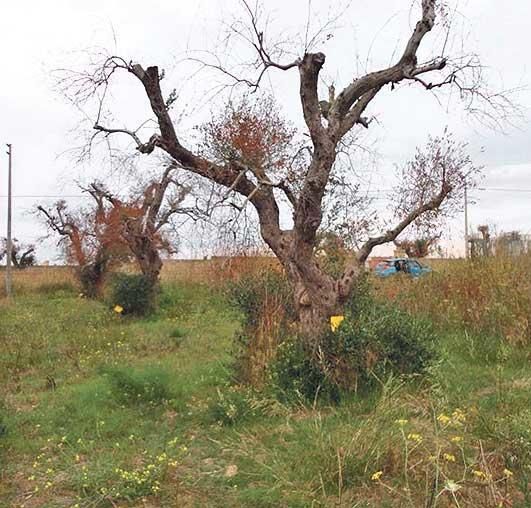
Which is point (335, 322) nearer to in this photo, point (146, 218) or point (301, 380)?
point (301, 380)

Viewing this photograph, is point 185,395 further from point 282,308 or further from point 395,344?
point 395,344

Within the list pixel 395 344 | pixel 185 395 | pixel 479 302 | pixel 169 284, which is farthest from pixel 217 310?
pixel 395 344

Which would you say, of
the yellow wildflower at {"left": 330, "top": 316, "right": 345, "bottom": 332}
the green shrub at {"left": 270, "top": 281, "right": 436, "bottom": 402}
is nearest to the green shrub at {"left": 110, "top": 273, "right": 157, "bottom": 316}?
the green shrub at {"left": 270, "top": 281, "right": 436, "bottom": 402}

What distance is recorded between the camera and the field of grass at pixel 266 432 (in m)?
3.05

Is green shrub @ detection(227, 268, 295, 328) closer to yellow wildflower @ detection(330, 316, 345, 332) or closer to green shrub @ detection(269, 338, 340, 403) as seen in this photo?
yellow wildflower @ detection(330, 316, 345, 332)

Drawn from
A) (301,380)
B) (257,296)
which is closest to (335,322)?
(301,380)

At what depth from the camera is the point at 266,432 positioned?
4047 millimetres

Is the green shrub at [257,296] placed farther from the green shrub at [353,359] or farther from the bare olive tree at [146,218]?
the bare olive tree at [146,218]

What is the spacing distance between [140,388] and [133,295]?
7930 mm

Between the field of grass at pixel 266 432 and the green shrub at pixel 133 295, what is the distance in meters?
4.96

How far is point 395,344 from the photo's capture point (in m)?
4.80

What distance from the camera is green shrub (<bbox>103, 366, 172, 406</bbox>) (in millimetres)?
5207

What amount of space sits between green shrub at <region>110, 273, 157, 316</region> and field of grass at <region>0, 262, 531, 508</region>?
4.96 m

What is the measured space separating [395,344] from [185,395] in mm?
1953
